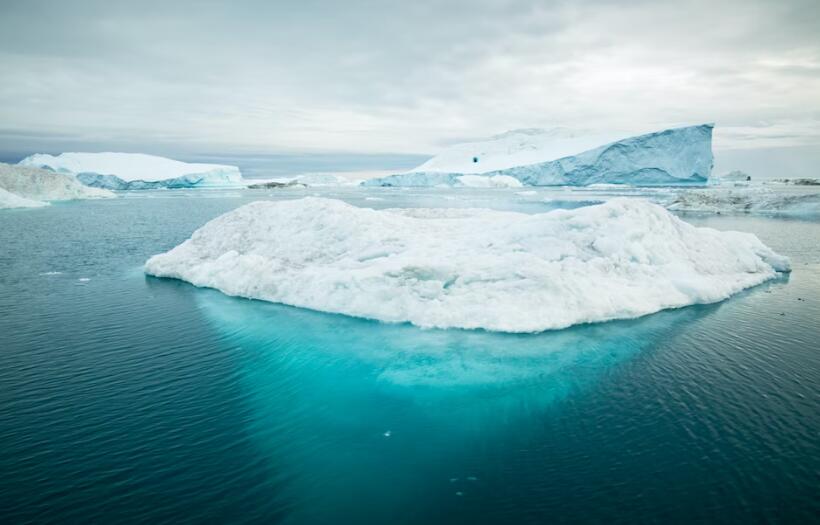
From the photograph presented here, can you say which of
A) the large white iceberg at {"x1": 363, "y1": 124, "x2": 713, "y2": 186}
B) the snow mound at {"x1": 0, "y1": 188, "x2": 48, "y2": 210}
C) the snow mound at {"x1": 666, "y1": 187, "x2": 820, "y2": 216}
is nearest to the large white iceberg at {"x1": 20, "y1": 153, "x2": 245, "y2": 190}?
the snow mound at {"x1": 0, "y1": 188, "x2": 48, "y2": 210}

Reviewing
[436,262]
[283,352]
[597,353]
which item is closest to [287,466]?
[283,352]

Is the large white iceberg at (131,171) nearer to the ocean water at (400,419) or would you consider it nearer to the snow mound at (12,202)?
the snow mound at (12,202)

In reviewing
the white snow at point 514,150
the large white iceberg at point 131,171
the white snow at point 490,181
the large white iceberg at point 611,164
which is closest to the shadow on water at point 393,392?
the large white iceberg at point 611,164

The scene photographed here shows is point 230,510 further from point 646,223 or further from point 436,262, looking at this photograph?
point 646,223

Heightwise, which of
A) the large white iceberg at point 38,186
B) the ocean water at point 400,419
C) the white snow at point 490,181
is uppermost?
the white snow at point 490,181

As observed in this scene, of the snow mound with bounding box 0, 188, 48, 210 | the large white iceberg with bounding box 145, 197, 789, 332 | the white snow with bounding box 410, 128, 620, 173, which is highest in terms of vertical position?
the white snow with bounding box 410, 128, 620, 173

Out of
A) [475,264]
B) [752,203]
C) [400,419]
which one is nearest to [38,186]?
[475,264]

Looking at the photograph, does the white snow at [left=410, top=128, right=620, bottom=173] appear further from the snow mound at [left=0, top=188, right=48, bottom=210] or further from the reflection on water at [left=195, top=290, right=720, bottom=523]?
the reflection on water at [left=195, top=290, right=720, bottom=523]
